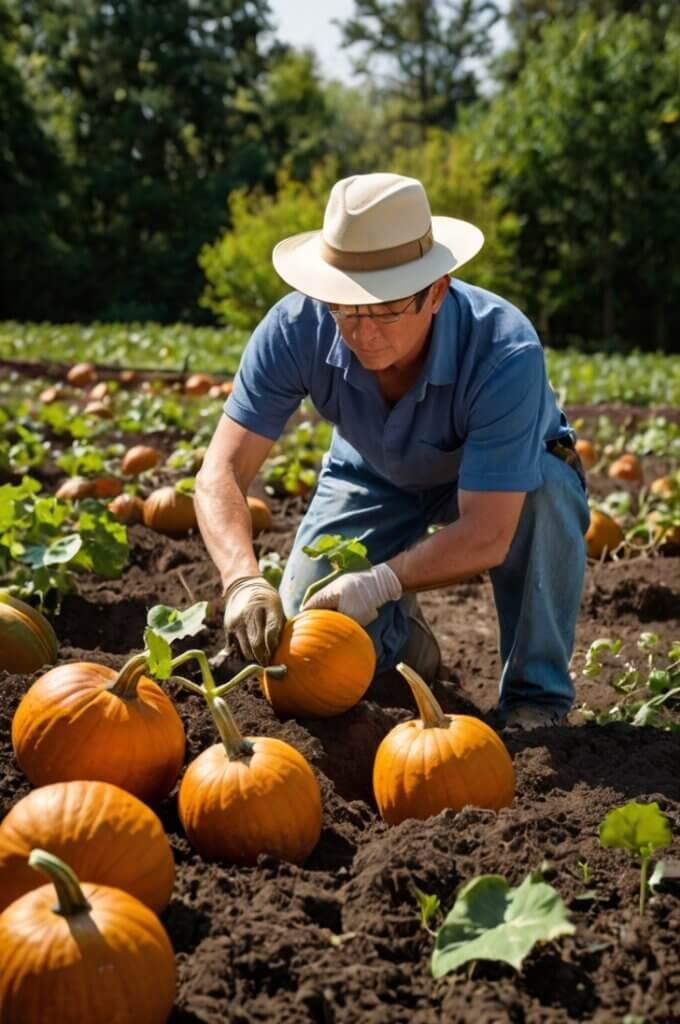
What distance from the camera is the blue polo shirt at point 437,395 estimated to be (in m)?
3.68

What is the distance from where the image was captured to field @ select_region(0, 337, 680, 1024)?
208 centimetres

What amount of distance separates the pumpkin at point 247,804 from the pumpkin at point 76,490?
3744 mm

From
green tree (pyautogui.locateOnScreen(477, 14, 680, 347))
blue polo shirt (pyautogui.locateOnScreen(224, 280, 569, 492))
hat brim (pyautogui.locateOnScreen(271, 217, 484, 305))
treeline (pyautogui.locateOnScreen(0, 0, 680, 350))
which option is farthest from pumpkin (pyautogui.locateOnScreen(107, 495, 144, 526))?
green tree (pyautogui.locateOnScreen(477, 14, 680, 347))

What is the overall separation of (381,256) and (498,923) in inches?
77.7

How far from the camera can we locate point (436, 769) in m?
2.82

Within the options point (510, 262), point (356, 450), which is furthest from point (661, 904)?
point (510, 262)

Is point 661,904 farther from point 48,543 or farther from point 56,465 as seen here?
point 56,465

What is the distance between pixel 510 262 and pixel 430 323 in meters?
21.5

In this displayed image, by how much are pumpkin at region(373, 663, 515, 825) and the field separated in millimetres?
87

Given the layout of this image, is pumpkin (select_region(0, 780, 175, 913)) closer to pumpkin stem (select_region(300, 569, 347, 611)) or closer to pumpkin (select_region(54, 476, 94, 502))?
pumpkin stem (select_region(300, 569, 347, 611))

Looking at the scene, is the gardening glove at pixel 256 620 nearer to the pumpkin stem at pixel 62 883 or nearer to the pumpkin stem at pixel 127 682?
the pumpkin stem at pixel 127 682

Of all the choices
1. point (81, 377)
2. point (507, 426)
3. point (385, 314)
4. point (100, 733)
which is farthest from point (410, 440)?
point (81, 377)

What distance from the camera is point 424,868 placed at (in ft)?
7.78

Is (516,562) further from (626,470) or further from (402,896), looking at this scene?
(626,470)
